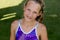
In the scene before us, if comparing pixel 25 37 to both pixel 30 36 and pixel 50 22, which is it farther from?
pixel 50 22

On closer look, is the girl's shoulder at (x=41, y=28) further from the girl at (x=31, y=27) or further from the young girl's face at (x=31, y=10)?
the young girl's face at (x=31, y=10)

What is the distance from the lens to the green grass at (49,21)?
5426mm

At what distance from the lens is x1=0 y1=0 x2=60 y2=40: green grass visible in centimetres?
543

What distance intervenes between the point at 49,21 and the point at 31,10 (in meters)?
4.04

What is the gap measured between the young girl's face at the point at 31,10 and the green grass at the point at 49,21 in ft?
9.25

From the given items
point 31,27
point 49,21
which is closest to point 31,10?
Answer: point 31,27

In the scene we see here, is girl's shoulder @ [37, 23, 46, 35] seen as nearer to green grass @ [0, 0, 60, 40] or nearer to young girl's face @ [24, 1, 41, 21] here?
young girl's face @ [24, 1, 41, 21]

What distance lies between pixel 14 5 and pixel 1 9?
87 centimetres

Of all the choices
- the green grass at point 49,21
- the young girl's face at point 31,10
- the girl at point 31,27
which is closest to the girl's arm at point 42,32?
the girl at point 31,27

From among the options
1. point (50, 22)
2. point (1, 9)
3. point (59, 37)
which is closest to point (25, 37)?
point (59, 37)

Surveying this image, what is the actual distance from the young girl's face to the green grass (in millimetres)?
2819

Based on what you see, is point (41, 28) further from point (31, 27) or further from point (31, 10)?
point (31, 10)

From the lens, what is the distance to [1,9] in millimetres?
7594

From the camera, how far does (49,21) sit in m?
6.41
